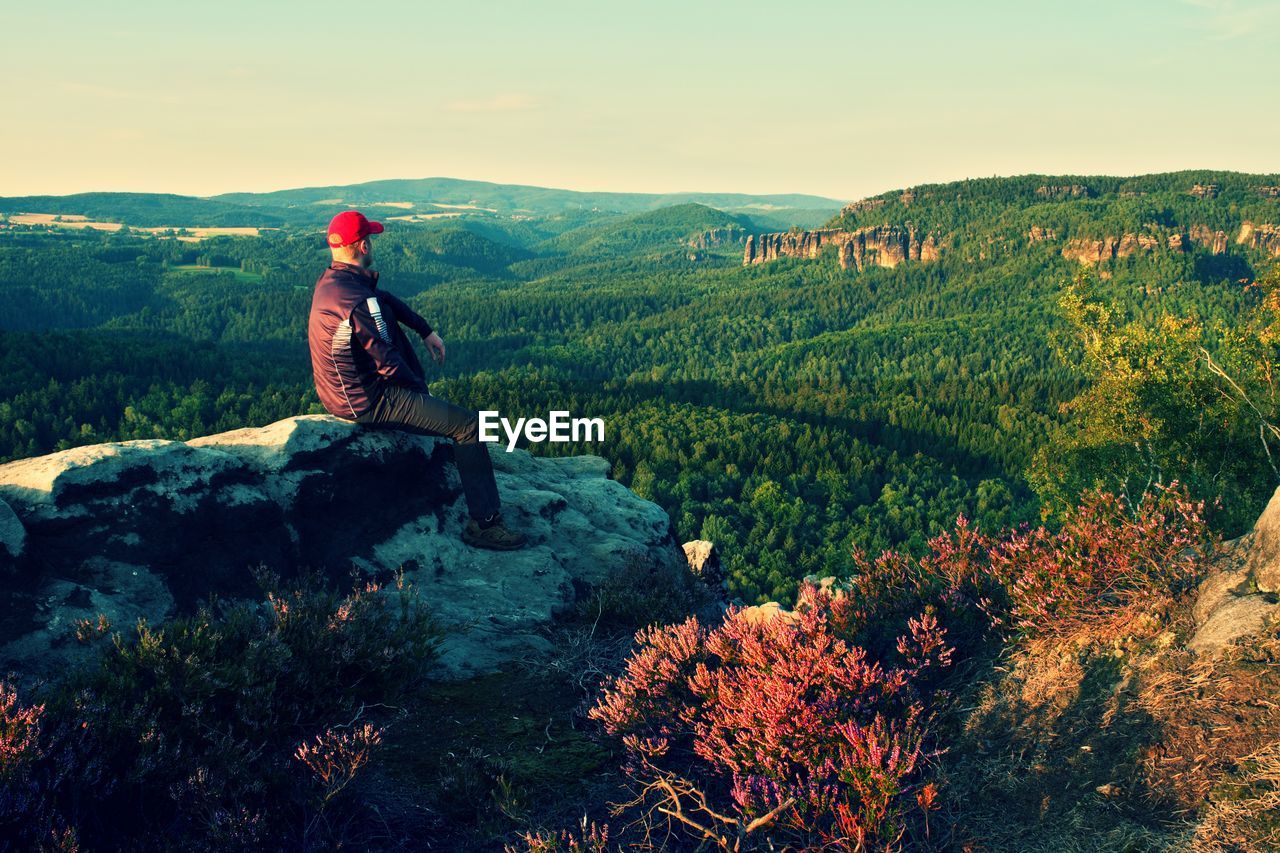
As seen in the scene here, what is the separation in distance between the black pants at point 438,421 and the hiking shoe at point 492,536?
2.37 feet

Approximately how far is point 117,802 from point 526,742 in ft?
10.5

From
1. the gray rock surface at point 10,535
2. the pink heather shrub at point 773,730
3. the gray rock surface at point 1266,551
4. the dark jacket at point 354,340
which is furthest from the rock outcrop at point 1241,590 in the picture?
the gray rock surface at point 10,535

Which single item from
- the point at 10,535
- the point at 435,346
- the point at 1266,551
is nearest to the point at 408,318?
the point at 435,346

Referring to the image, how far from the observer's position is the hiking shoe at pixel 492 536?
1117 centimetres

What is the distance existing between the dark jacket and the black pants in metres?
0.15

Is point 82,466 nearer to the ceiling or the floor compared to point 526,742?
nearer to the ceiling

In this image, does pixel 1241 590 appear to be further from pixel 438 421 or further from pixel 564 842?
pixel 438 421

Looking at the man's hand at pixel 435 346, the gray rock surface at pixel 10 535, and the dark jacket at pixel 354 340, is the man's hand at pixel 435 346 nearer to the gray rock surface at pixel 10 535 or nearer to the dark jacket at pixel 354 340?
the dark jacket at pixel 354 340

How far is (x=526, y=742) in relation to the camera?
23.5ft

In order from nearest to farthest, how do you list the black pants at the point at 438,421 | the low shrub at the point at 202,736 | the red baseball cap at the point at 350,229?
the low shrub at the point at 202,736, the red baseball cap at the point at 350,229, the black pants at the point at 438,421

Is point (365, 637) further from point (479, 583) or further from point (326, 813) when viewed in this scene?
point (479, 583)

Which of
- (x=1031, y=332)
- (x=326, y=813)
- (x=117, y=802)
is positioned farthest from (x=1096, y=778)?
(x=1031, y=332)

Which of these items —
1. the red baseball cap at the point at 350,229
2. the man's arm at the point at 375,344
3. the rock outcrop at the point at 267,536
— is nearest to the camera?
the rock outcrop at the point at 267,536

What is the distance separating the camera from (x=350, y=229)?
948cm
